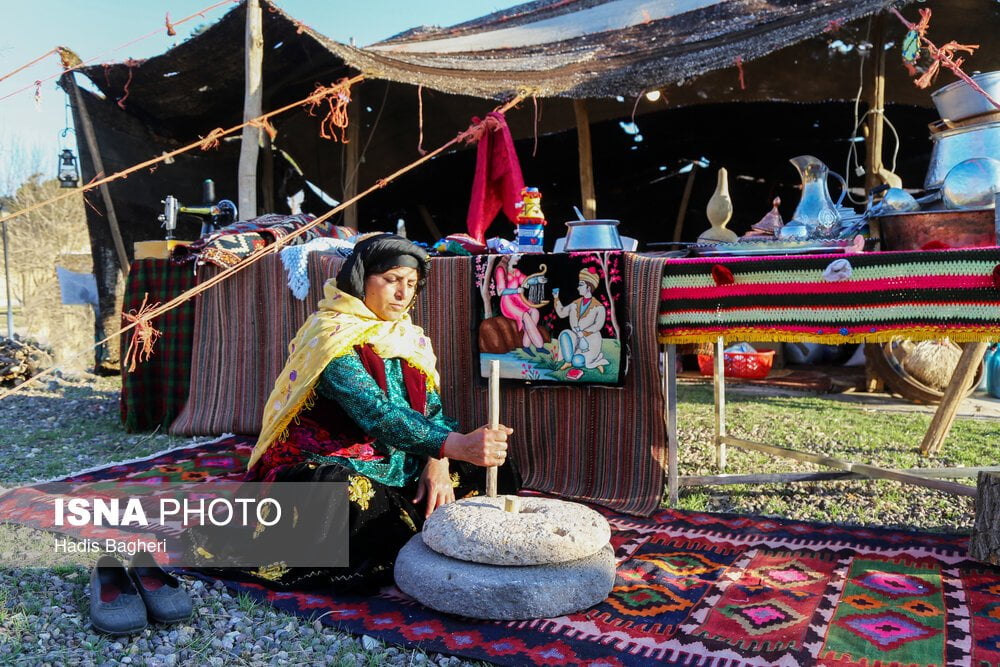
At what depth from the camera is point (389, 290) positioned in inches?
104

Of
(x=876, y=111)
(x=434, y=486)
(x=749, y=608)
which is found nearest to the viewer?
(x=749, y=608)

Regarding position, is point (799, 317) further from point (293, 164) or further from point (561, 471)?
point (293, 164)

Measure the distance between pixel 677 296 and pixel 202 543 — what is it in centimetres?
193

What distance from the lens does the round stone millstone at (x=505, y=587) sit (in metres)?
1.99

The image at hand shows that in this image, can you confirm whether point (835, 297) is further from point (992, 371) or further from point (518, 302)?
point (992, 371)

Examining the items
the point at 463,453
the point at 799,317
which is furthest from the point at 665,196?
the point at 463,453

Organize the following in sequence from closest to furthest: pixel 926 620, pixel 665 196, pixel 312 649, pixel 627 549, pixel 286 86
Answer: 1. pixel 312 649
2. pixel 926 620
3. pixel 627 549
4. pixel 286 86
5. pixel 665 196

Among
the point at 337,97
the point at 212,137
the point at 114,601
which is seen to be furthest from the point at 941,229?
the point at 337,97

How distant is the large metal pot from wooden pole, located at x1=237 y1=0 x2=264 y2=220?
4248 mm

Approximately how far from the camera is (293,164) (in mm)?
7934

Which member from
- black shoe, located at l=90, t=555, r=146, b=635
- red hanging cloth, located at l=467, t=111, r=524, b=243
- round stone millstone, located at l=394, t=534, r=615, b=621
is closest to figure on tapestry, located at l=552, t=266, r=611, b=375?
round stone millstone, located at l=394, t=534, r=615, b=621

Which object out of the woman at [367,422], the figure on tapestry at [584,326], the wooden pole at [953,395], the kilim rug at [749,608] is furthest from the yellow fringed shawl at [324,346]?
the wooden pole at [953,395]

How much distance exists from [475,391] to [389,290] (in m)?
0.96

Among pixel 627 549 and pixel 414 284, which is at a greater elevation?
pixel 414 284
